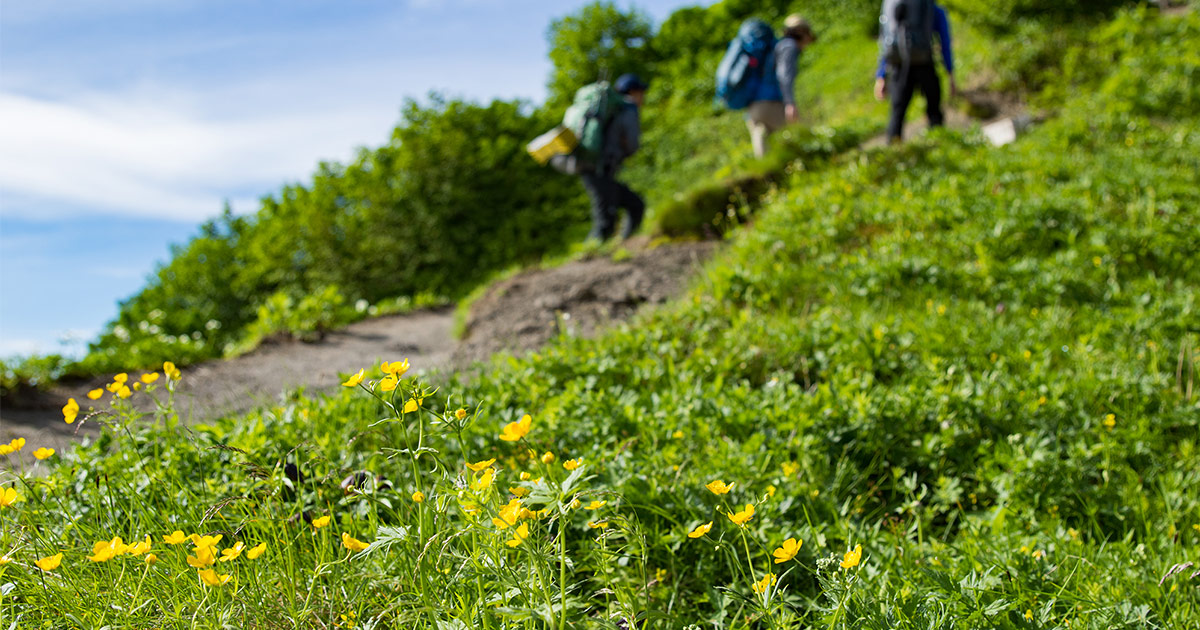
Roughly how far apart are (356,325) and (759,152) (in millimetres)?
5384

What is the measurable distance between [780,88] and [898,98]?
137 cm

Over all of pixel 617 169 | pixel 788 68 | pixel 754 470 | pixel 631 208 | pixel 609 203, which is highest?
pixel 788 68

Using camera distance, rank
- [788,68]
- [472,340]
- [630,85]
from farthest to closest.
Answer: [630,85] < [788,68] < [472,340]

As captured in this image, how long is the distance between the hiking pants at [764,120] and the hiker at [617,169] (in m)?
1.38

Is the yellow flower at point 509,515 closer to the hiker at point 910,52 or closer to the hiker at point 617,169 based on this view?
the hiker at point 617,169

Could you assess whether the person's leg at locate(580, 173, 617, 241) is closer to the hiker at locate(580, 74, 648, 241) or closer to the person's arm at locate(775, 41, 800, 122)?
the hiker at locate(580, 74, 648, 241)

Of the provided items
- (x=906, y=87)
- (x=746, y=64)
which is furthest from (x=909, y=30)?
(x=746, y=64)

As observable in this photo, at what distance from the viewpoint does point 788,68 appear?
27.6 feet

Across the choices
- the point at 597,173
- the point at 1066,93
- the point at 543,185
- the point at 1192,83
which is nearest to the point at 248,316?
the point at 543,185

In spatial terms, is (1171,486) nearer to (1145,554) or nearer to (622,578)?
(1145,554)

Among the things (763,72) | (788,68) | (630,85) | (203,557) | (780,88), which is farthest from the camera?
(780,88)

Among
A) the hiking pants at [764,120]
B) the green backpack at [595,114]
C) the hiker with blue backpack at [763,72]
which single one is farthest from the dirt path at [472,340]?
the hiker with blue backpack at [763,72]

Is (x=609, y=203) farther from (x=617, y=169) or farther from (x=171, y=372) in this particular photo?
(x=171, y=372)

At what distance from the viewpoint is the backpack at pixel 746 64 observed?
855 cm
